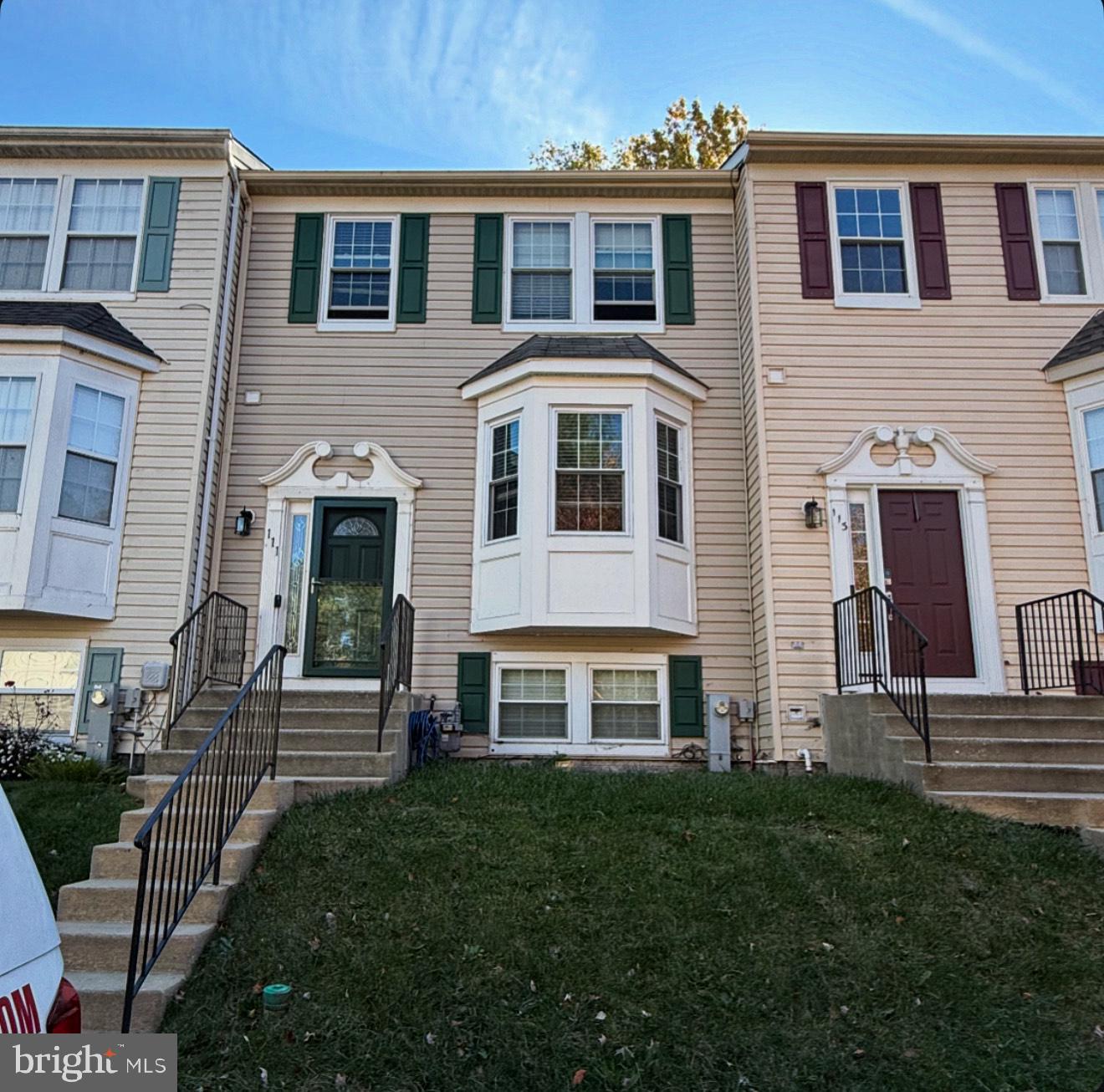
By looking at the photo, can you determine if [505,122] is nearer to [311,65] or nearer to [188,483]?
[311,65]

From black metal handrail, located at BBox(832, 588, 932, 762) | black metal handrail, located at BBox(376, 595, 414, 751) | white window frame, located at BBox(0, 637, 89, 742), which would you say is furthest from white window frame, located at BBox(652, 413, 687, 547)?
white window frame, located at BBox(0, 637, 89, 742)

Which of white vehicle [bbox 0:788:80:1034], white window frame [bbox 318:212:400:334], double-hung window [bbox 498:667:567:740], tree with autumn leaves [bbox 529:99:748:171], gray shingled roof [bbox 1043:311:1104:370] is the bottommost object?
white vehicle [bbox 0:788:80:1034]

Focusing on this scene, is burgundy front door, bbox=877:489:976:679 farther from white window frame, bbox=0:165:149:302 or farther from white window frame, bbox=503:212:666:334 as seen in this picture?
white window frame, bbox=0:165:149:302

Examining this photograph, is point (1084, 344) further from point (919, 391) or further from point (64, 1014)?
point (64, 1014)

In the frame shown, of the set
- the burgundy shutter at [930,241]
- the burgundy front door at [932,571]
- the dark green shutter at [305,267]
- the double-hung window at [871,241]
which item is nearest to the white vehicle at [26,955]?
Result: the burgundy front door at [932,571]

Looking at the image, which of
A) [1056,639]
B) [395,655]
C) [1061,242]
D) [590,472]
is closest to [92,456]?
[395,655]

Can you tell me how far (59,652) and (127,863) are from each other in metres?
4.48

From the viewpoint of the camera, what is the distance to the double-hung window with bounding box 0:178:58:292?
33.4 ft

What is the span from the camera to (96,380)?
9406 millimetres

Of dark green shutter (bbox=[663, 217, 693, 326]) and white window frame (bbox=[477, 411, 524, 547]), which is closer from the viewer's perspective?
white window frame (bbox=[477, 411, 524, 547])

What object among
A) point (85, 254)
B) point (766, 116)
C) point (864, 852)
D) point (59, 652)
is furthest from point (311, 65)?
point (766, 116)

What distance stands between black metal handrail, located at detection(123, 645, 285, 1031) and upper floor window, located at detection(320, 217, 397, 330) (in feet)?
16.1

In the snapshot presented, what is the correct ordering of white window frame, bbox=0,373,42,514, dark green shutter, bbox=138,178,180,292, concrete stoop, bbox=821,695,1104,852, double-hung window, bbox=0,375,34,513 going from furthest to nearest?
dark green shutter, bbox=138,178,180,292, double-hung window, bbox=0,375,34,513, white window frame, bbox=0,373,42,514, concrete stoop, bbox=821,695,1104,852

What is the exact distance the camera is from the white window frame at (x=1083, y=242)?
10039 millimetres
